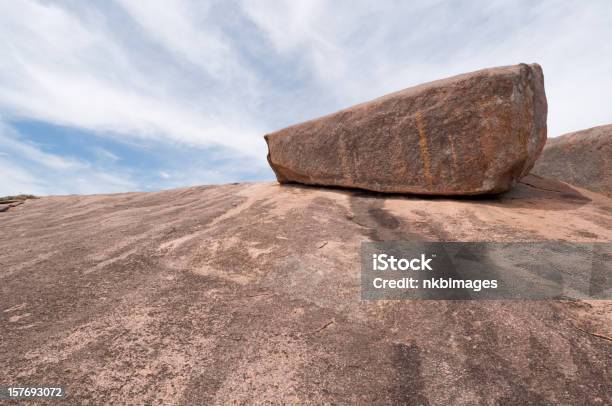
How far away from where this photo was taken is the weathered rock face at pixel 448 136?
4.75 m

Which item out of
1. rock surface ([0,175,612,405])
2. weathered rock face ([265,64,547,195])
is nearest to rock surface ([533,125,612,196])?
weathered rock face ([265,64,547,195])

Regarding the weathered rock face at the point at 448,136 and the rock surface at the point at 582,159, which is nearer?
the weathered rock face at the point at 448,136

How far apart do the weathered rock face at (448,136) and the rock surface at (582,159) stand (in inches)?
67.5

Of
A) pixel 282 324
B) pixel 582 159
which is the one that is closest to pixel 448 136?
pixel 582 159

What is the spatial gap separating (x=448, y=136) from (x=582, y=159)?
3602mm

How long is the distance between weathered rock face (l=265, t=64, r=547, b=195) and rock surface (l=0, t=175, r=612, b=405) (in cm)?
68

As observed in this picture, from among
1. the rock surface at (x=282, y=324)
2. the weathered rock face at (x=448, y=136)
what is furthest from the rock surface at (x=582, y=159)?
the rock surface at (x=282, y=324)

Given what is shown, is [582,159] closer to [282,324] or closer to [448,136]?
[448,136]

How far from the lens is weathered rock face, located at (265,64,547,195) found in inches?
187

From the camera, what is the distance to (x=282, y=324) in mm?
2729

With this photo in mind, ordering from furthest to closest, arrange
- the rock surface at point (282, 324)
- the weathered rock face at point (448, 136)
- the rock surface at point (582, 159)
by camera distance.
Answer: the rock surface at point (582, 159) < the weathered rock face at point (448, 136) < the rock surface at point (282, 324)

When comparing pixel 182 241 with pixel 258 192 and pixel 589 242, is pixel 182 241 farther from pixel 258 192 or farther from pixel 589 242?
→ pixel 589 242

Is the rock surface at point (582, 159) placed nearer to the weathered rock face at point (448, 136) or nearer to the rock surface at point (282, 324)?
the weathered rock face at point (448, 136)

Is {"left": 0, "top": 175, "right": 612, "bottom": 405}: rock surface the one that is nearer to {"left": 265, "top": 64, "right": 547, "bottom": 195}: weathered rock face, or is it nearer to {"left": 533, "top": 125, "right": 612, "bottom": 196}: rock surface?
{"left": 265, "top": 64, "right": 547, "bottom": 195}: weathered rock face
